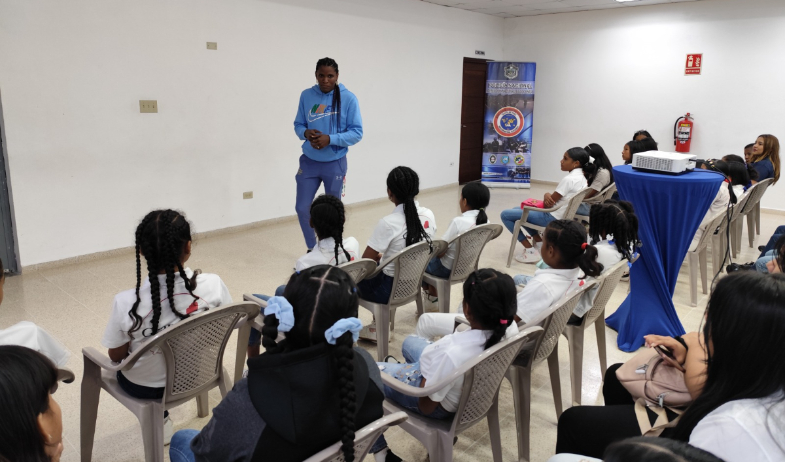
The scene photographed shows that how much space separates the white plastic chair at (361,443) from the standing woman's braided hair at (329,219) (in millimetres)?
1430

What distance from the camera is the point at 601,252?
292 centimetres

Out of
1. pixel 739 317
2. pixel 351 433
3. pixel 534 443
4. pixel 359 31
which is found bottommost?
pixel 534 443

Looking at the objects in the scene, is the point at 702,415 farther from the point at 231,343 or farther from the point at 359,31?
the point at 359,31

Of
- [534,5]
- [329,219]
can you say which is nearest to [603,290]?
[329,219]

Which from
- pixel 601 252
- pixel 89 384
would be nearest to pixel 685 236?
pixel 601 252

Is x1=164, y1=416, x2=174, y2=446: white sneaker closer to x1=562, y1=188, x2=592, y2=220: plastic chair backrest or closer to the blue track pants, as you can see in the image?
the blue track pants

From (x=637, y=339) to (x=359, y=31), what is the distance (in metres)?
5.01

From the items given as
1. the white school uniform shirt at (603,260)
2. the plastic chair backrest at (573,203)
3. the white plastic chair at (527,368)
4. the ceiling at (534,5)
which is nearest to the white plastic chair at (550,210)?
the plastic chair backrest at (573,203)

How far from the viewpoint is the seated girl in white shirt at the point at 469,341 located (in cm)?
180

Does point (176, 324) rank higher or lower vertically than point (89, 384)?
higher

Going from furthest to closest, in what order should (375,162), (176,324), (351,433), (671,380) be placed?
(375,162)
(176,324)
(671,380)
(351,433)

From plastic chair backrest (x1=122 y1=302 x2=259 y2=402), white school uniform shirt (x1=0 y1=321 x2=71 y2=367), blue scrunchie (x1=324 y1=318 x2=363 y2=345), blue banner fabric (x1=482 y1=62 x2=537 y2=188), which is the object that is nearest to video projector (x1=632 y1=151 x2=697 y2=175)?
plastic chair backrest (x1=122 y1=302 x2=259 y2=402)

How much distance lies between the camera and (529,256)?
5.11m

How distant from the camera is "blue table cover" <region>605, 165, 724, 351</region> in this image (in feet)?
9.86
